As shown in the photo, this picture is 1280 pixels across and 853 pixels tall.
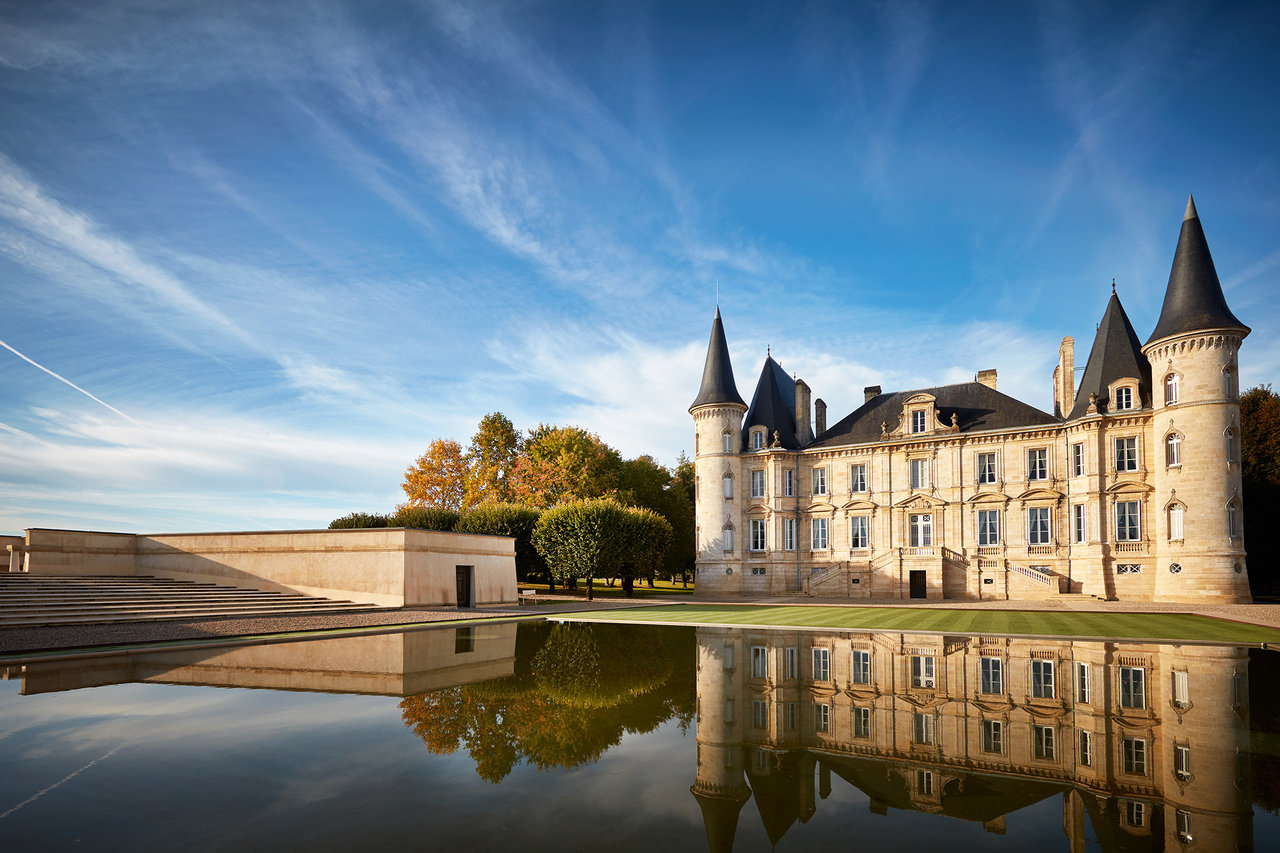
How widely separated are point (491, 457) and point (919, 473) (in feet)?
121

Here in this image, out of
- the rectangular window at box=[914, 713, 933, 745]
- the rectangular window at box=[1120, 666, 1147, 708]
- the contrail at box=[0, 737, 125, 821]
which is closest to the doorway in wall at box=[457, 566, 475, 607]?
the contrail at box=[0, 737, 125, 821]

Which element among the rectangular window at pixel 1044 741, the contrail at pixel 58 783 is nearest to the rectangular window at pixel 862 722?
the rectangular window at pixel 1044 741

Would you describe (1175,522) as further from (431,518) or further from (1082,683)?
(431,518)

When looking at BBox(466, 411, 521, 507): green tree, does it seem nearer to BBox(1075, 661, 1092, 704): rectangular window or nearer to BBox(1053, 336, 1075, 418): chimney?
BBox(1053, 336, 1075, 418): chimney

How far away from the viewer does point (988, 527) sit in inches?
1711

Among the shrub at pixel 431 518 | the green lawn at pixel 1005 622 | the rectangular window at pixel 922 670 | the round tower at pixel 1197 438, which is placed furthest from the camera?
the shrub at pixel 431 518

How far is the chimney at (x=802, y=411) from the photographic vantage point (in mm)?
51094

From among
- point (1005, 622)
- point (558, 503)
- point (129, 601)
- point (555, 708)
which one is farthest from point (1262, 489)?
point (129, 601)

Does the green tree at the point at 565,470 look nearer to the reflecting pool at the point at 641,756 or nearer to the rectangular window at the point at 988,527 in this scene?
the rectangular window at the point at 988,527

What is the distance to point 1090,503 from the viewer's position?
129ft

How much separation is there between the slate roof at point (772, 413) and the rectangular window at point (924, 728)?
138ft

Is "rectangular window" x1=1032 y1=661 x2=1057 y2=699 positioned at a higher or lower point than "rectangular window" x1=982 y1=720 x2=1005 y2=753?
lower

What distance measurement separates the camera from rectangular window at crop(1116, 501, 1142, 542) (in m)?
38.1

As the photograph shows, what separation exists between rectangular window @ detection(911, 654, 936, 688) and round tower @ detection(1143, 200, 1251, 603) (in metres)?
29.3
